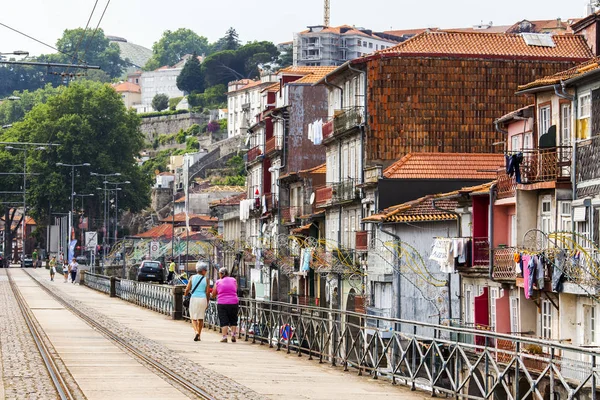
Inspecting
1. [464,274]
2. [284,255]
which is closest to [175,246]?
[284,255]

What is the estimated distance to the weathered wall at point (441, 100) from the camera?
5247 centimetres

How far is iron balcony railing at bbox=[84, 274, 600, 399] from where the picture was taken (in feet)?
50.1

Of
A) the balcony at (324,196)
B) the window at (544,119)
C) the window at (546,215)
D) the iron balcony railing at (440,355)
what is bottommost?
the iron balcony railing at (440,355)

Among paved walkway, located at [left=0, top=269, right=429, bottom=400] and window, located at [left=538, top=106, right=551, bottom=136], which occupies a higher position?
window, located at [left=538, top=106, right=551, bottom=136]

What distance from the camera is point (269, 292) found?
79.1 metres

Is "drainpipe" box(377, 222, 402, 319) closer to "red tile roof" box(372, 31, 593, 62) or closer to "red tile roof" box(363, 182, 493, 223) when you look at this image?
"red tile roof" box(363, 182, 493, 223)

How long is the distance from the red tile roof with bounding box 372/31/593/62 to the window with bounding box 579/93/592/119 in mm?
18627

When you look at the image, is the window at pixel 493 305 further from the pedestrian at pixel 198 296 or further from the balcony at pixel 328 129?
the balcony at pixel 328 129

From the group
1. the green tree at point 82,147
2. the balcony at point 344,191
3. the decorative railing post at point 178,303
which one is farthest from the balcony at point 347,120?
the green tree at point 82,147

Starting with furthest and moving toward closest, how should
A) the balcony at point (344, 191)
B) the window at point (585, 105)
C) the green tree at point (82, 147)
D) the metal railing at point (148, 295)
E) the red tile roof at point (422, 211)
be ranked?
the green tree at point (82, 147) < the balcony at point (344, 191) < the red tile roof at point (422, 211) < the metal railing at point (148, 295) < the window at point (585, 105)

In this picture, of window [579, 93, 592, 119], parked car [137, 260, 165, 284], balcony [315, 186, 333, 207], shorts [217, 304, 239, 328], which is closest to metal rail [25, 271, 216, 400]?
shorts [217, 304, 239, 328]

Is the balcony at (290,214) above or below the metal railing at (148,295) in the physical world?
above

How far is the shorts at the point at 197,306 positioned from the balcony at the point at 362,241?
2479 centimetres

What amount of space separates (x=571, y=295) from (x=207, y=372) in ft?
53.8
